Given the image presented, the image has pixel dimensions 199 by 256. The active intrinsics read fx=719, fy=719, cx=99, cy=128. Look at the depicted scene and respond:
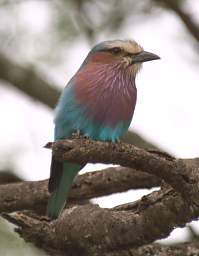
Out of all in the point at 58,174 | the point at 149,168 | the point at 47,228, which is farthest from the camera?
the point at 58,174

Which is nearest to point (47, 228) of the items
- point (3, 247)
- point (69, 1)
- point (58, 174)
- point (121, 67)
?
point (58, 174)

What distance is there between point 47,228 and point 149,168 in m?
0.94

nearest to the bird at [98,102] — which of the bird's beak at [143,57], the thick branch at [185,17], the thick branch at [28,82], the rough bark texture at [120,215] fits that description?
the bird's beak at [143,57]

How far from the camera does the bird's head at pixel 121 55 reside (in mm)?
4411

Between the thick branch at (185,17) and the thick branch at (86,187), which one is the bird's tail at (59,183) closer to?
the thick branch at (86,187)

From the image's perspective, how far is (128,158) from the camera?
307 cm

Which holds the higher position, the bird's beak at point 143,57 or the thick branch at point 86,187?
the bird's beak at point 143,57

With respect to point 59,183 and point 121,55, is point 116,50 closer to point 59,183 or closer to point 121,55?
point 121,55

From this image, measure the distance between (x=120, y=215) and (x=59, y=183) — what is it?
22.2 inches

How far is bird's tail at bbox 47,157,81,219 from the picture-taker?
416 cm

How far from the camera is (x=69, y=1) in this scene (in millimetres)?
5754

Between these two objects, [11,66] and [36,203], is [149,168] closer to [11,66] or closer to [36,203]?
[36,203]

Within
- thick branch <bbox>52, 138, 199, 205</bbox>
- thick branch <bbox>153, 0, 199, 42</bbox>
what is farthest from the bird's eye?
thick branch <bbox>52, 138, 199, 205</bbox>

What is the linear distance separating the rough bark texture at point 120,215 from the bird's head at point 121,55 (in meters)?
0.71
